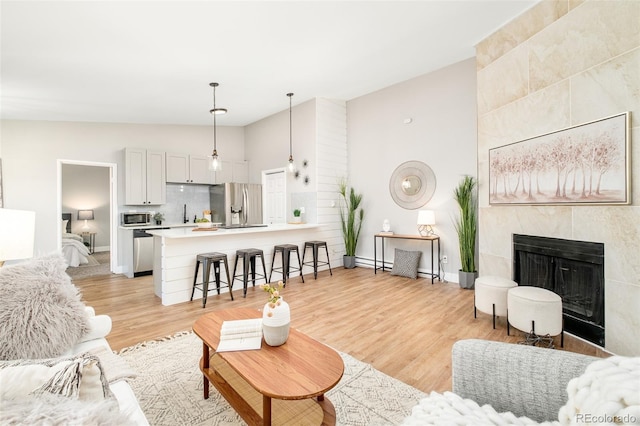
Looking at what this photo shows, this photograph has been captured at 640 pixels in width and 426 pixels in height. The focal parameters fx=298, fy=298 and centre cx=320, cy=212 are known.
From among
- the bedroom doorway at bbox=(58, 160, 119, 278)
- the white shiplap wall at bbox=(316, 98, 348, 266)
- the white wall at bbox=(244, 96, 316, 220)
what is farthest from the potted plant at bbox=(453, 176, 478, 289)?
the bedroom doorway at bbox=(58, 160, 119, 278)

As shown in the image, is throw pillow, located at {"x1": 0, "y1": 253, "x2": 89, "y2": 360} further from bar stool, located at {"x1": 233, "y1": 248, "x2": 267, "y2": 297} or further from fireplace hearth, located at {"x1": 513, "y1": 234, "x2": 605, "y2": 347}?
fireplace hearth, located at {"x1": 513, "y1": 234, "x2": 605, "y2": 347}

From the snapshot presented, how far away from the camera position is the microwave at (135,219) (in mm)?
5766

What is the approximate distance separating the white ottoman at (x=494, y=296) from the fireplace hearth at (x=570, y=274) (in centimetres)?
43

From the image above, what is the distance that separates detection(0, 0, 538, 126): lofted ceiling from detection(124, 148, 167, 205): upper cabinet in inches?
38.2

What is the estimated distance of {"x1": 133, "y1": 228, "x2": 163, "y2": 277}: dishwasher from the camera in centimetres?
543

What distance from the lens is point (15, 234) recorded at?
1738 millimetres

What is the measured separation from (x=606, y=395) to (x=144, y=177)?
6.89 metres

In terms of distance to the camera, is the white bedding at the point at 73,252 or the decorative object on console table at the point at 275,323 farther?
the white bedding at the point at 73,252

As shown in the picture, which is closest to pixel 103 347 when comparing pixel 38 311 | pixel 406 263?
pixel 38 311

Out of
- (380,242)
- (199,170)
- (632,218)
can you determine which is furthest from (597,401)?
(199,170)

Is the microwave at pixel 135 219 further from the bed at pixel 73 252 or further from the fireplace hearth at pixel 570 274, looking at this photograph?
the fireplace hearth at pixel 570 274

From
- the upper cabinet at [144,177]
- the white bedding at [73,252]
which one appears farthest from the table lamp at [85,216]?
the upper cabinet at [144,177]

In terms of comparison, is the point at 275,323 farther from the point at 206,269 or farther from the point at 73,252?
the point at 73,252

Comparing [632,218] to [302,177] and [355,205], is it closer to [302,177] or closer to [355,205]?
[355,205]
